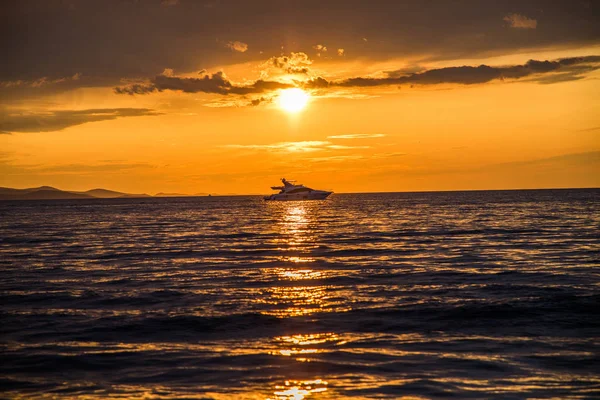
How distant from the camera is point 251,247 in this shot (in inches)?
1812

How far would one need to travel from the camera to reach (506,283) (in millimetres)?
26000

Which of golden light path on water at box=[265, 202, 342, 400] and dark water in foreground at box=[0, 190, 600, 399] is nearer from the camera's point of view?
golden light path on water at box=[265, 202, 342, 400]

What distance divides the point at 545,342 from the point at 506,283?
965 centimetres

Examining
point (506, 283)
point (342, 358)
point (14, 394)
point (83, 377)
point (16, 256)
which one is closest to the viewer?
point (14, 394)

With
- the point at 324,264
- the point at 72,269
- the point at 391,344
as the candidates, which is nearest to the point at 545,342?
the point at 391,344

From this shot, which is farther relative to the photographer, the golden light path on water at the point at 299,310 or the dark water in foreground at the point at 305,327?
the dark water in foreground at the point at 305,327

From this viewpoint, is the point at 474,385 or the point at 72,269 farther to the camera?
the point at 72,269

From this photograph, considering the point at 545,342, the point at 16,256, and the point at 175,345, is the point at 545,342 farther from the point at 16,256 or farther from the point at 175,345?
the point at 16,256

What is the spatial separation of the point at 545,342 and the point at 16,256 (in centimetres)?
3512

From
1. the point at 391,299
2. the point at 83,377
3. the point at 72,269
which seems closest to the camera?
the point at 83,377

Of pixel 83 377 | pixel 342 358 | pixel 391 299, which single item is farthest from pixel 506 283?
pixel 83 377

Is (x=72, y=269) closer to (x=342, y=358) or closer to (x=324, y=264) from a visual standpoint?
(x=324, y=264)

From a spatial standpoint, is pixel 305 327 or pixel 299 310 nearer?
pixel 305 327

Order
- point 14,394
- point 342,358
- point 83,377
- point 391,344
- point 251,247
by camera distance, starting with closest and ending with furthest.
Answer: point 14,394, point 83,377, point 342,358, point 391,344, point 251,247
